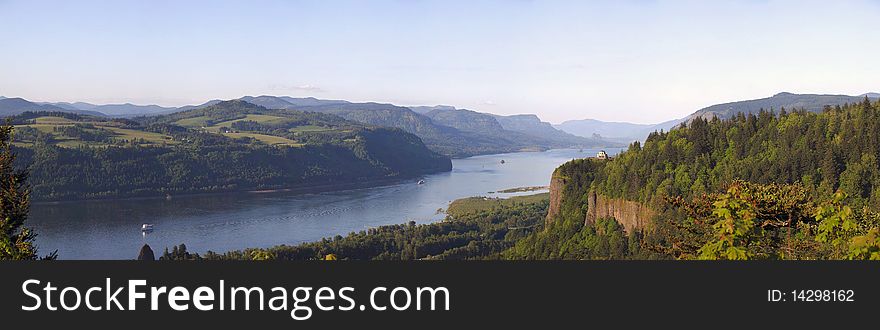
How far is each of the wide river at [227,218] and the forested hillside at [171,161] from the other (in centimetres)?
956

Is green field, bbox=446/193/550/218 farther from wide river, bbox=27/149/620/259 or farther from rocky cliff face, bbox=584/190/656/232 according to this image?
rocky cliff face, bbox=584/190/656/232

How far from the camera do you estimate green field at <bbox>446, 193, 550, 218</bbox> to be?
93344 mm

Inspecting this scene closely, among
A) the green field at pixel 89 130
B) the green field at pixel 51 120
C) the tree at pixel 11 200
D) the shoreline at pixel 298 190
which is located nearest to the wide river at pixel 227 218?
the shoreline at pixel 298 190

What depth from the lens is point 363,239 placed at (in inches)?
2539

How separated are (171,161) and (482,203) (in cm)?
7168

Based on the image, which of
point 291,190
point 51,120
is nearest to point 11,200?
point 291,190

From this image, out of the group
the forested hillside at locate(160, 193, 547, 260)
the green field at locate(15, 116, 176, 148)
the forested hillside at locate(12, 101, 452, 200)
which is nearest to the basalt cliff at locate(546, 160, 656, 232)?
the forested hillside at locate(160, 193, 547, 260)

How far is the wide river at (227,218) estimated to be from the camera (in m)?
70.0

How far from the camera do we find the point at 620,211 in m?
48.5

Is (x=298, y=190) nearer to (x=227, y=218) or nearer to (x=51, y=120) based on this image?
(x=227, y=218)

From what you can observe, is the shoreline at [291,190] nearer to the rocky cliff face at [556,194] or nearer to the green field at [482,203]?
the green field at [482,203]

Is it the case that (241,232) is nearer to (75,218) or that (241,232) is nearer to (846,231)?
(75,218)

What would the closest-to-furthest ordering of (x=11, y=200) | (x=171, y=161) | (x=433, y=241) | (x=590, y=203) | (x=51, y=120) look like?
(x=11, y=200)
(x=590, y=203)
(x=433, y=241)
(x=171, y=161)
(x=51, y=120)

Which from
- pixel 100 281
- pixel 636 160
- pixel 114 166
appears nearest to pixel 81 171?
pixel 114 166
